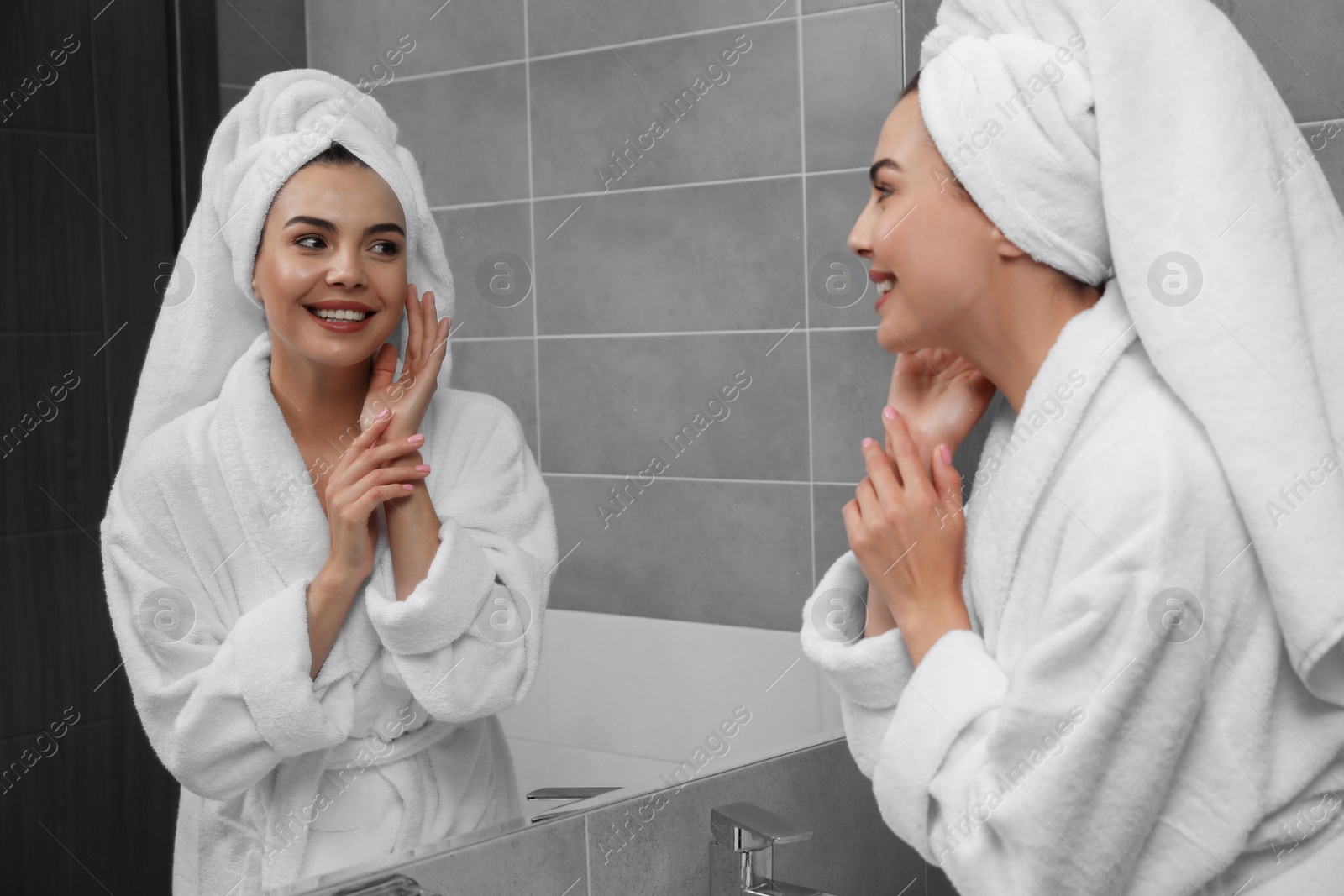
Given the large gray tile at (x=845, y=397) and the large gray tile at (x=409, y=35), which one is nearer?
the large gray tile at (x=409, y=35)

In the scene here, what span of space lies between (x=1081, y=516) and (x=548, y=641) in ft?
1.66

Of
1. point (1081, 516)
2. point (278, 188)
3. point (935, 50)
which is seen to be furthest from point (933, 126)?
point (278, 188)

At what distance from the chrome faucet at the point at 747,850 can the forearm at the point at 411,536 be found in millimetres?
438

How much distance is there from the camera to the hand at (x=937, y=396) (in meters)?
1.11

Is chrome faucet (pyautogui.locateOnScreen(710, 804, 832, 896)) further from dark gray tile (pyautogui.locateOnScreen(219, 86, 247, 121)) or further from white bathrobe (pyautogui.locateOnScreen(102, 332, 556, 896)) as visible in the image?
dark gray tile (pyautogui.locateOnScreen(219, 86, 247, 121))

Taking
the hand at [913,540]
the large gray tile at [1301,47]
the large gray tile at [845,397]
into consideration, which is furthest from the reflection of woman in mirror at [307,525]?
the large gray tile at [1301,47]

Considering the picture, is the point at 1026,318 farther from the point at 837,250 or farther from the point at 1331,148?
the point at 1331,148

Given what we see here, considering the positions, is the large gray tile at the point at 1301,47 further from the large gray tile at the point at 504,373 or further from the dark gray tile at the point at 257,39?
the dark gray tile at the point at 257,39

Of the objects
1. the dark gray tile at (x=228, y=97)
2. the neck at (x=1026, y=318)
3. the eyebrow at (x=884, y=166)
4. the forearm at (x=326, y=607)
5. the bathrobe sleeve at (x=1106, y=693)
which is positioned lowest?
the bathrobe sleeve at (x=1106, y=693)

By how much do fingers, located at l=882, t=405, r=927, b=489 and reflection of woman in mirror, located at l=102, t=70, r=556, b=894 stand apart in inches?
14.3

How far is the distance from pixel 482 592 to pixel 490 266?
11.6 inches

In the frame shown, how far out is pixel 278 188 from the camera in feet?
2.97

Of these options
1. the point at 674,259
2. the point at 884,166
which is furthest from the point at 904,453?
the point at 674,259

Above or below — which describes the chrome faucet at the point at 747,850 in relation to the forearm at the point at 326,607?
below
